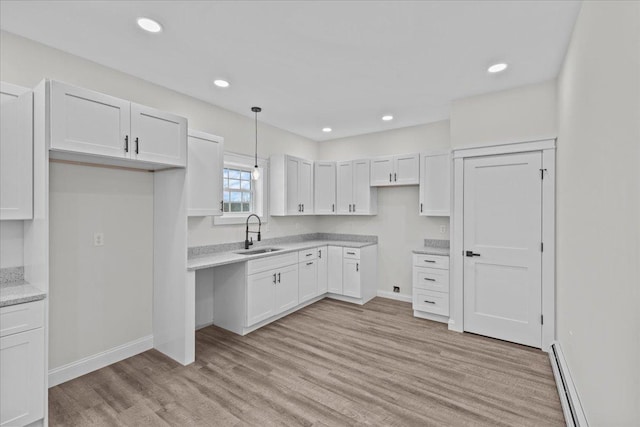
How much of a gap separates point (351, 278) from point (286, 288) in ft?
3.76

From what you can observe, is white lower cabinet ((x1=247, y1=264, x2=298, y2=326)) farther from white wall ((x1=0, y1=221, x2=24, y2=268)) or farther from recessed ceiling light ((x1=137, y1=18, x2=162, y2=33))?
recessed ceiling light ((x1=137, y1=18, x2=162, y2=33))

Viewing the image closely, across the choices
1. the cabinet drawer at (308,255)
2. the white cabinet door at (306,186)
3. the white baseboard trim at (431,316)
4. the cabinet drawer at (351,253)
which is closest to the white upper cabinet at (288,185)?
the white cabinet door at (306,186)

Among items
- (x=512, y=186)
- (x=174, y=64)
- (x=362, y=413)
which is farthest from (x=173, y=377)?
(x=512, y=186)

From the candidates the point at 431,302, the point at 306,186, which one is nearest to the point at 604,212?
the point at 431,302

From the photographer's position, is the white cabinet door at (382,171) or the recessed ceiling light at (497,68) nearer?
the recessed ceiling light at (497,68)

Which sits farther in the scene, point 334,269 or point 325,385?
point 334,269

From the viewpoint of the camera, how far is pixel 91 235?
2.73 meters

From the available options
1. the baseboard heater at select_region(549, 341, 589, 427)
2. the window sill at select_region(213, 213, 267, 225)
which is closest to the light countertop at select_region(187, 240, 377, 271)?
the window sill at select_region(213, 213, 267, 225)

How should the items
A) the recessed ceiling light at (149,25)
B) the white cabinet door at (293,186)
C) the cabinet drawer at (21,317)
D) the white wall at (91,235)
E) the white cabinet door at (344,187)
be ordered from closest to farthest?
the cabinet drawer at (21,317) < the recessed ceiling light at (149,25) < the white wall at (91,235) < the white cabinet door at (293,186) < the white cabinet door at (344,187)

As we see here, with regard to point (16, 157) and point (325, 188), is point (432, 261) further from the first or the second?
point (16, 157)

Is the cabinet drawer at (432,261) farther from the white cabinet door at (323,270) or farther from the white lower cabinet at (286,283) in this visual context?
the white cabinet door at (323,270)

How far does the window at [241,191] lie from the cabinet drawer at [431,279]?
2412 millimetres

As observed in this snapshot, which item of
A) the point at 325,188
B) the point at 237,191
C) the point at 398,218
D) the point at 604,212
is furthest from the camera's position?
the point at 325,188

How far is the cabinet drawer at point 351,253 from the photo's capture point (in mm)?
4633
